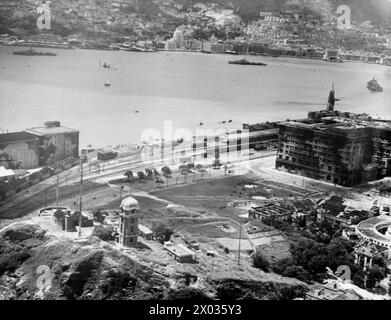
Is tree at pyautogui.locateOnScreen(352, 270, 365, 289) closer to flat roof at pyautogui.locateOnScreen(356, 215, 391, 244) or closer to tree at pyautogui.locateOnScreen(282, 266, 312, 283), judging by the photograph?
tree at pyautogui.locateOnScreen(282, 266, 312, 283)

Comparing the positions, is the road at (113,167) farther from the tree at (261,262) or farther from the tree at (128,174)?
the tree at (261,262)

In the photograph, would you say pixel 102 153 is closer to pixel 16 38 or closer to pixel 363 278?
pixel 16 38

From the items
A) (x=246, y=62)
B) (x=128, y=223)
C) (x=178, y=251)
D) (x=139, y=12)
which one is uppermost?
(x=139, y=12)

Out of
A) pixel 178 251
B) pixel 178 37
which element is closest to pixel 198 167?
pixel 178 37

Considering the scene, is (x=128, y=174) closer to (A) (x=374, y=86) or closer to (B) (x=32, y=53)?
(B) (x=32, y=53)
